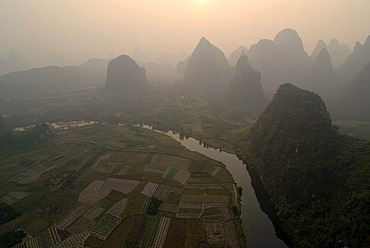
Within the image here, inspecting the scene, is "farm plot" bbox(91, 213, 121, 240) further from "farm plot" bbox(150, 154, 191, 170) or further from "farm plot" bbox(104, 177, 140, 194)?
"farm plot" bbox(150, 154, 191, 170)

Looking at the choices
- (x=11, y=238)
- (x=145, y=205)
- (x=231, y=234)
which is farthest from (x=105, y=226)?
(x=231, y=234)

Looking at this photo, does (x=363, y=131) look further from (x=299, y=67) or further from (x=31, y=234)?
(x=299, y=67)

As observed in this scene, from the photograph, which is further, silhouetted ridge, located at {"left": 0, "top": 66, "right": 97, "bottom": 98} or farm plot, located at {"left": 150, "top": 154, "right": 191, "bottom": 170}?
silhouetted ridge, located at {"left": 0, "top": 66, "right": 97, "bottom": 98}

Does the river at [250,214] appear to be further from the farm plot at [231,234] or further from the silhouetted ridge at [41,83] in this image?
the silhouetted ridge at [41,83]

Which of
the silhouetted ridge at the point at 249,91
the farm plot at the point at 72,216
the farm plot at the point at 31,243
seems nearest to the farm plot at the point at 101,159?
the farm plot at the point at 72,216

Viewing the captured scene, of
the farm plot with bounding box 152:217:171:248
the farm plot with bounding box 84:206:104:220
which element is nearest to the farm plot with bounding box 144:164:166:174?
the farm plot with bounding box 84:206:104:220

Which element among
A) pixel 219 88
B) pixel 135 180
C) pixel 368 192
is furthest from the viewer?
pixel 219 88

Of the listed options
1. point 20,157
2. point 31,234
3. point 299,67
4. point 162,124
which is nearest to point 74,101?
point 162,124
